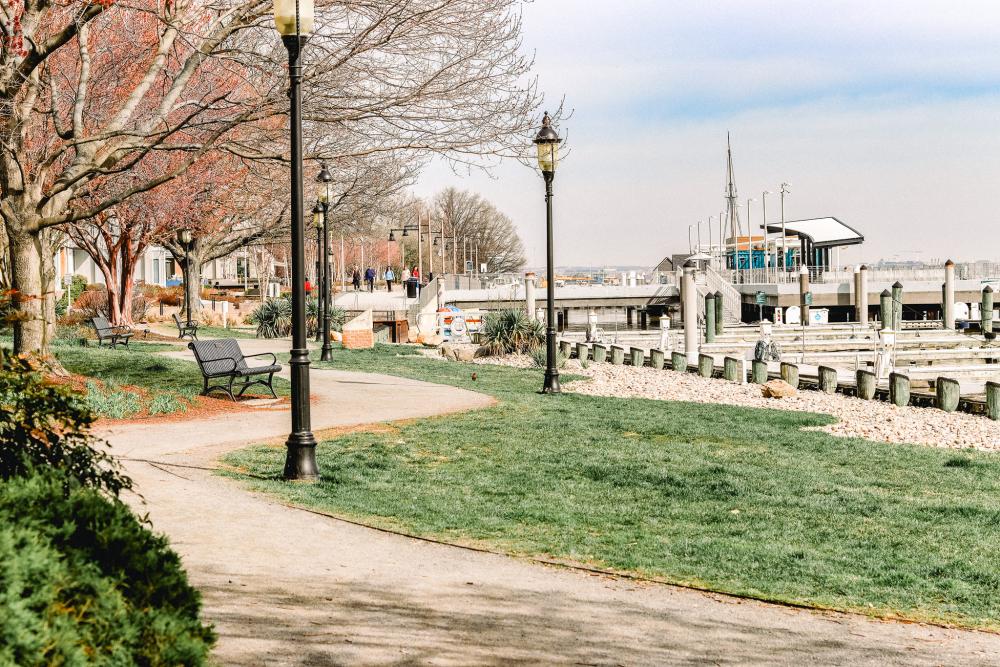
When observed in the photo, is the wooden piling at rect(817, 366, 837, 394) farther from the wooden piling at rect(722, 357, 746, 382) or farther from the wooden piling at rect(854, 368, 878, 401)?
the wooden piling at rect(722, 357, 746, 382)

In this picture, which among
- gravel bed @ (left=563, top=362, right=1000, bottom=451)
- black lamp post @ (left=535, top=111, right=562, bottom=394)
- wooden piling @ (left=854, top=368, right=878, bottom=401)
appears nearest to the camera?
gravel bed @ (left=563, top=362, right=1000, bottom=451)

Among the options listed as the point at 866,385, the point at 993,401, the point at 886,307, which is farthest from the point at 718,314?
the point at 993,401

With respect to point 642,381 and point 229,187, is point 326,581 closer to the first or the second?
point 642,381

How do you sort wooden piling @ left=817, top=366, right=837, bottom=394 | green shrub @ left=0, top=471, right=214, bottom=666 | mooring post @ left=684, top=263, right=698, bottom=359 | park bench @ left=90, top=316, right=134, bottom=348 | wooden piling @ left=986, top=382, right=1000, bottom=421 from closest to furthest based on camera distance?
green shrub @ left=0, top=471, right=214, bottom=666, wooden piling @ left=986, top=382, right=1000, bottom=421, wooden piling @ left=817, top=366, right=837, bottom=394, park bench @ left=90, top=316, right=134, bottom=348, mooring post @ left=684, top=263, right=698, bottom=359

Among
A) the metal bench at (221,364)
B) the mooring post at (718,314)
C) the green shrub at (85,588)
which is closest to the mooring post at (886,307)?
the mooring post at (718,314)

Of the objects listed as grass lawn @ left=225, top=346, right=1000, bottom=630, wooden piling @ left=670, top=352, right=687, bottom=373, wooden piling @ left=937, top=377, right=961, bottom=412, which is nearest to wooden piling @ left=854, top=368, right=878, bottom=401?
wooden piling @ left=937, top=377, right=961, bottom=412

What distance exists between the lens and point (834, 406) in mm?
19469

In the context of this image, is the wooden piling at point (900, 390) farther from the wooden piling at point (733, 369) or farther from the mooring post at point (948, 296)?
the mooring post at point (948, 296)

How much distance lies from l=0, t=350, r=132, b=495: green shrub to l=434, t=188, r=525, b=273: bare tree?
116035 mm

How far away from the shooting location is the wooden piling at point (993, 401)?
1919cm

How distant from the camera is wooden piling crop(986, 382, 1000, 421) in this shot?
19.2 m

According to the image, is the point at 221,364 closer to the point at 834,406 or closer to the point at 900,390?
the point at 834,406

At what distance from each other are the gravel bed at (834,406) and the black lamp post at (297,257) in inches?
326

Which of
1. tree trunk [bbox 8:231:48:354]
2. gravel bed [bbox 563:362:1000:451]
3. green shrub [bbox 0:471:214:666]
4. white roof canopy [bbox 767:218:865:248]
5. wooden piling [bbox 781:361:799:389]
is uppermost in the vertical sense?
white roof canopy [bbox 767:218:865:248]
